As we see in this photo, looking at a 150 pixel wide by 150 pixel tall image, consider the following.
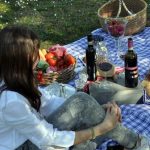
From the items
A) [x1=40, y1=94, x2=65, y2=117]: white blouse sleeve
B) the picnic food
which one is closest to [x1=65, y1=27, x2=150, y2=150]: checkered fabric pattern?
the picnic food

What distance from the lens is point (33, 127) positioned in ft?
9.64

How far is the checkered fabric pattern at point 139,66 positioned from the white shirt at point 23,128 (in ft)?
2.27

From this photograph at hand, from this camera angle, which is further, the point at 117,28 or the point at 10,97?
the point at 117,28

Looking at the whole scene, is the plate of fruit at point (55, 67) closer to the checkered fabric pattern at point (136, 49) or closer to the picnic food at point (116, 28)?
the checkered fabric pattern at point (136, 49)

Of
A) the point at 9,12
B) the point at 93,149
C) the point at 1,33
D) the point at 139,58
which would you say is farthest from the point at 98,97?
the point at 9,12

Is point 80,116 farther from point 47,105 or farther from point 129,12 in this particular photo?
point 129,12

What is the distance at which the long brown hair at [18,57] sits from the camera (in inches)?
110

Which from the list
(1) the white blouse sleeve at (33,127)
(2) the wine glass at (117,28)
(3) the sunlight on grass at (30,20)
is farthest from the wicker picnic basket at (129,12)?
(1) the white blouse sleeve at (33,127)

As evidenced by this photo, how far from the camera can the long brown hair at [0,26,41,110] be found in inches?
A: 110

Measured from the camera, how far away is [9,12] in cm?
716

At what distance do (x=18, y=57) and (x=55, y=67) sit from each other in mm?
1572

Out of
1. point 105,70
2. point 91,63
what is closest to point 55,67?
point 91,63

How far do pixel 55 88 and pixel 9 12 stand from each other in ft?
11.4

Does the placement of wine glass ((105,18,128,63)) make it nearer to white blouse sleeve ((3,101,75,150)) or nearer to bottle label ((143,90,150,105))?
bottle label ((143,90,150,105))
